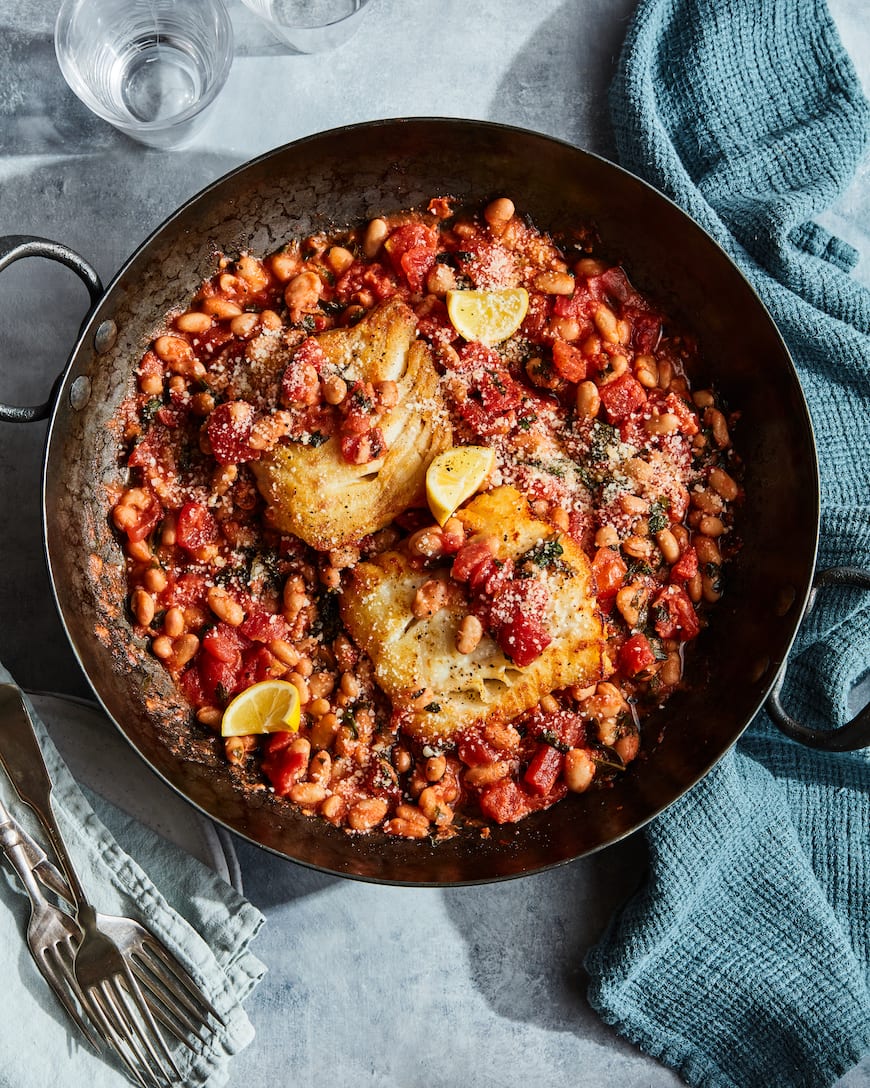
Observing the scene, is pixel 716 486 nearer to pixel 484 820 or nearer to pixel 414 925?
pixel 484 820

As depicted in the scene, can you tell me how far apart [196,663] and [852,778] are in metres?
2.65

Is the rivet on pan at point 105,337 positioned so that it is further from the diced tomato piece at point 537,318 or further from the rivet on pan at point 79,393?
the diced tomato piece at point 537,318

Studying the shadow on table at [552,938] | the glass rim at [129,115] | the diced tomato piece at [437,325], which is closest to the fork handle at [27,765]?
the shadow on table at [552,938]

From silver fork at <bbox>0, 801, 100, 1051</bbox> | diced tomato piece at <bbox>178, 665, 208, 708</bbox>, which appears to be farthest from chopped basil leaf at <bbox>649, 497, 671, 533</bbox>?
silver fork at <bbox>0, 801, 100, 1051</bbox>

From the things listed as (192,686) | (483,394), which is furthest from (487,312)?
(192,686)

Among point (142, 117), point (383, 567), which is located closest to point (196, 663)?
point (383, 567)

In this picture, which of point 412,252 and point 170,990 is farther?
point 412,252

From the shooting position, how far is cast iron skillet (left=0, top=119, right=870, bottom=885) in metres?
3.52

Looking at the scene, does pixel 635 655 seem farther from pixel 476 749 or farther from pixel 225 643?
pixel 225 643

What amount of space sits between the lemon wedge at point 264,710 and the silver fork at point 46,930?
785 mm

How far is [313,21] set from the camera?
159 inches

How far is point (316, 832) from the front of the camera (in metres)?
3.68

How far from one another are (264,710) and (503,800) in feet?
3.12

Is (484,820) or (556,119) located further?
(556,119)
